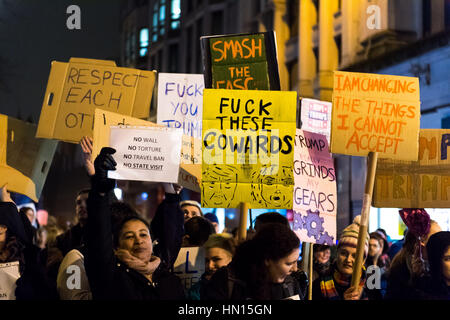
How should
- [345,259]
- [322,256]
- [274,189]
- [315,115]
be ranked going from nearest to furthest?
[274,189]
[345,259]
[322,256]
[315,115]

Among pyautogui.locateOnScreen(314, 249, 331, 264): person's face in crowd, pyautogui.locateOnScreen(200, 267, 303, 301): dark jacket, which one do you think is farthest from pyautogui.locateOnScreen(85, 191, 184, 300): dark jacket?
pyautogui.locateOnScreen(314, 249, 331, 264): person's face in crowd

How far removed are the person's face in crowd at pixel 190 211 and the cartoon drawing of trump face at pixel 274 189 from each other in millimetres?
1275

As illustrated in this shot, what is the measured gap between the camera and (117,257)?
4.44 metres

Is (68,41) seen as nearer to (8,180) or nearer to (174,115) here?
(174,115)

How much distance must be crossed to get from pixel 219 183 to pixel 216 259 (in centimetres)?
63

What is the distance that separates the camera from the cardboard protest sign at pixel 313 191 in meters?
5.88

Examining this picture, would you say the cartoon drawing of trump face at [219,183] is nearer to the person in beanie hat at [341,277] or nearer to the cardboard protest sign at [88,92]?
the person in beanie hat at [341,277]

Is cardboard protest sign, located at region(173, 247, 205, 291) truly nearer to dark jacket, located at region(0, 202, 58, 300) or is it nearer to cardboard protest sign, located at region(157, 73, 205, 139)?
dark jacket, located at region(0, 202, 58, 300)

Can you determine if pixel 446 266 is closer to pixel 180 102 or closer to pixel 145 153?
pixel 145 153

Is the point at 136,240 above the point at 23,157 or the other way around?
the other way around

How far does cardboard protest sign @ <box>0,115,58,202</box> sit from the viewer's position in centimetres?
602

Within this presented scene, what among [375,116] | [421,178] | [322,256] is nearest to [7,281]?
[375,116]

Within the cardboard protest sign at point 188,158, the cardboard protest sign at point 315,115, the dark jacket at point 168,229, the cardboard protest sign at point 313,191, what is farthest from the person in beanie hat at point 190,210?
the cardboard protest sign at point 315,115

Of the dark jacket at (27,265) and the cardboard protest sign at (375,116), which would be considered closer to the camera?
the dark jacket at (27,265)
